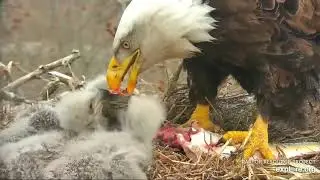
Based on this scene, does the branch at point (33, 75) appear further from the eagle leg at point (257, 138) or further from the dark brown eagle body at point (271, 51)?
the eagle leg at point (257, 138)

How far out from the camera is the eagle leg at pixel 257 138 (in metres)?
A: 2.93

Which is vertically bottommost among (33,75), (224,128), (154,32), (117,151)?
(224,128)

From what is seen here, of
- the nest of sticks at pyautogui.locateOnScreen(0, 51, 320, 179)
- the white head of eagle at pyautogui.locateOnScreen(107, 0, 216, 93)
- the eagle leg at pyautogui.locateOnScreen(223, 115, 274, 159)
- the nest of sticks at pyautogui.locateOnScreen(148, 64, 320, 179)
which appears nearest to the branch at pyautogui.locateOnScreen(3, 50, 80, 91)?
the nest of sticks at pyautogui.locateOnScreen(0, 51, 320, 179)

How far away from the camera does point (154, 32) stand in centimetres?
280

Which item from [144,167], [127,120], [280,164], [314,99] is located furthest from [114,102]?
[314,99]

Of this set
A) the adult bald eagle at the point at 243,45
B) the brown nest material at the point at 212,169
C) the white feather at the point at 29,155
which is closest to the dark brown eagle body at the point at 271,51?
the adult bald eagle at the point at 243,45

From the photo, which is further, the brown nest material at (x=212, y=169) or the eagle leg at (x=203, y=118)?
the eagle leg at (x=203, y=118)

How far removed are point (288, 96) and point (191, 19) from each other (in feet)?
1.75

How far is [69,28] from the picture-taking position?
5652mm

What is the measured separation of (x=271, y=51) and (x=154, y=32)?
46 cm

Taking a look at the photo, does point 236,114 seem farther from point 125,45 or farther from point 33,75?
point 33,75

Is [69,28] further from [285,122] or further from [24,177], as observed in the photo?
[24,177]

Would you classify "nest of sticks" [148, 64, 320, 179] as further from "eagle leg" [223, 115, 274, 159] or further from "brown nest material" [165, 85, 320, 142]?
"eagle leg" [223, 115, 274, 159]

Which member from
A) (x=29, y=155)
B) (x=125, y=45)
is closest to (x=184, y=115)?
(x=125, y=45)
